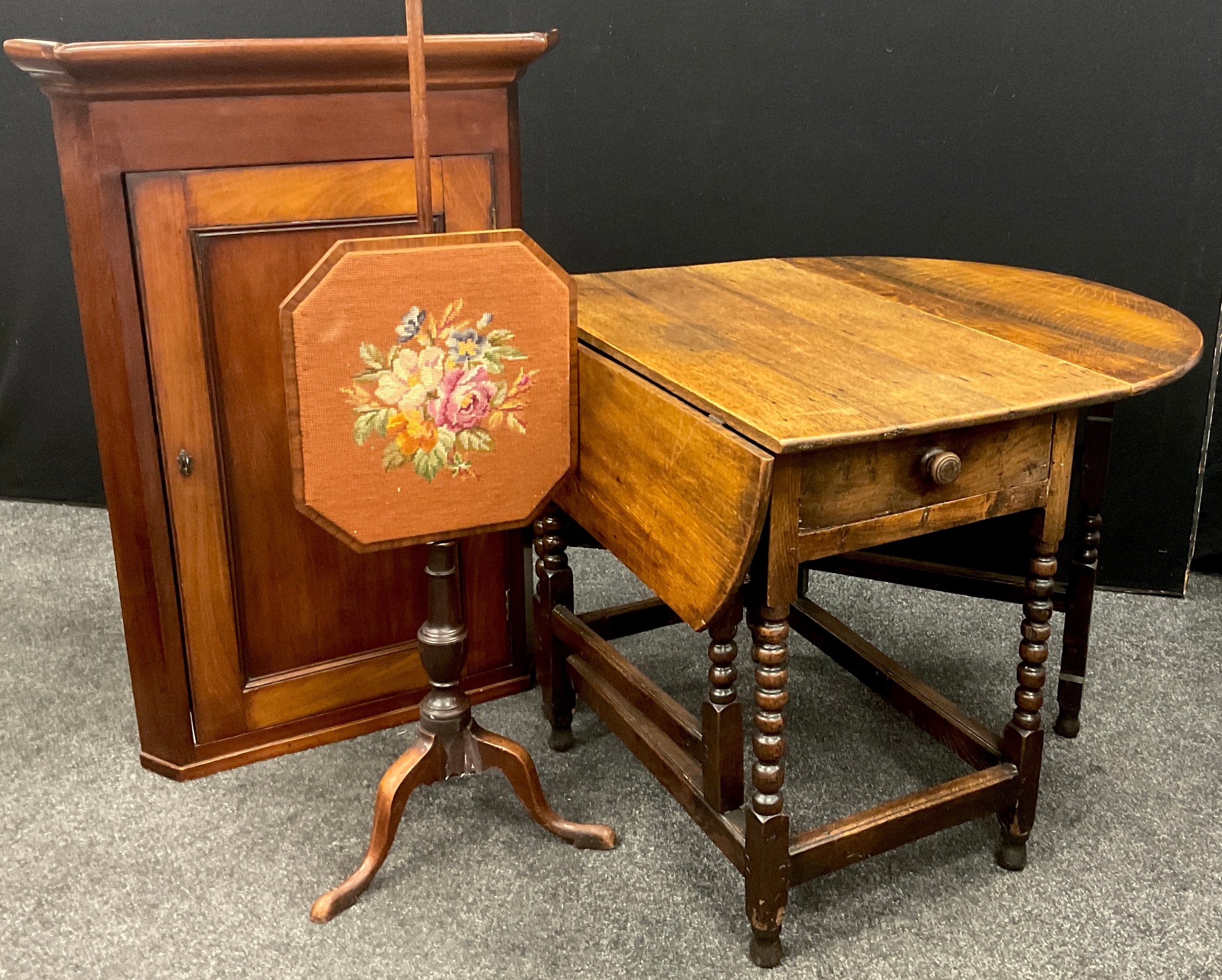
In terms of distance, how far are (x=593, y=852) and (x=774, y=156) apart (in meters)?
1.65

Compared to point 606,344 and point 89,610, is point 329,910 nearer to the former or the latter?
point 606,344

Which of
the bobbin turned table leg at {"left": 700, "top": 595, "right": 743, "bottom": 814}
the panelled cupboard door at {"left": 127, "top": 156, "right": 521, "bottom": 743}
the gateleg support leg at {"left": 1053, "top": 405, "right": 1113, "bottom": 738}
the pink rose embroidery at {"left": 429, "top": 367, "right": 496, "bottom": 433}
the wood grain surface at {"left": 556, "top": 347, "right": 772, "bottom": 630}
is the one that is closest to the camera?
the wood grain surface at {"left": 556, "top": 347, "right": 772, "bottom": 630}

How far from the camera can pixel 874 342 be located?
5.66 ft

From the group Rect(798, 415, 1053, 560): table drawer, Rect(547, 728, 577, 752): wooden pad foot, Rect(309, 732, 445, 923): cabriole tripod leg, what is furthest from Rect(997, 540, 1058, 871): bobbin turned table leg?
Rect(309, 732, 445, 923): cabriole tripod leg

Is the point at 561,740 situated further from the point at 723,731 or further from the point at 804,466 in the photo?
the point at 804,466

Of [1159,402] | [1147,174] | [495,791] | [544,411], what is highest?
[1147,174]

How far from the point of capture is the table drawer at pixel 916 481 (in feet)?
4.73

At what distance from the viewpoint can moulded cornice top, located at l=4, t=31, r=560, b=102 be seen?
165 centimetres

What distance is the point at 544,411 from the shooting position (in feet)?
5.33

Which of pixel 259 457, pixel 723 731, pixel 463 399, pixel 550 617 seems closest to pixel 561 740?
pixel 550 617

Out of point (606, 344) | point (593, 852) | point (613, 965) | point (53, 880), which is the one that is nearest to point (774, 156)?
point (606, 344)

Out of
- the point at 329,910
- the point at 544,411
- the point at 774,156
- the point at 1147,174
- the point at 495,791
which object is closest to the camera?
the point at 544,411

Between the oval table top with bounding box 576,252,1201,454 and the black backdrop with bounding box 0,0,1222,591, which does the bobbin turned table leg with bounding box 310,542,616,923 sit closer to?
the oval table top with bounding box 576,252,1201,454

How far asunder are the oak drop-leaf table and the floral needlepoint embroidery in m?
0.18
